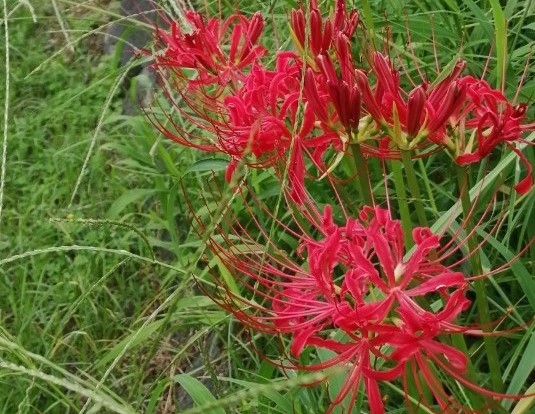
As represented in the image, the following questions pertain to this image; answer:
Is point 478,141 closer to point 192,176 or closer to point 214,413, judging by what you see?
point 214,413

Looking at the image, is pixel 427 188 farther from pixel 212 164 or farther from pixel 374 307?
pixel 374 307

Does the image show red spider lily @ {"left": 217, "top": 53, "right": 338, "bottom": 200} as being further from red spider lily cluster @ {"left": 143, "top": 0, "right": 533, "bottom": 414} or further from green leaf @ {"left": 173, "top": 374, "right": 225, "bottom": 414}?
green leaf @ {"left": 173, "top": 374, "right": 225, "bottom": 414}

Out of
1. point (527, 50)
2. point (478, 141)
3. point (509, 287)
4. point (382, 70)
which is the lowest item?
point (509, 287)

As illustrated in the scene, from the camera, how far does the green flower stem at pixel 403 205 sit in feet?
3.68

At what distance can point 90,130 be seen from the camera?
3.06 m

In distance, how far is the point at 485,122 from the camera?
1119mm

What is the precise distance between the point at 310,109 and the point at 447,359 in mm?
350

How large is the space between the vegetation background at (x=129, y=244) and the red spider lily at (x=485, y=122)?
231 millimetres

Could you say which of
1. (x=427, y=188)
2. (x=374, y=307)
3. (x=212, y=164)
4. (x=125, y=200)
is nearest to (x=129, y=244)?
(x=125, y=200)

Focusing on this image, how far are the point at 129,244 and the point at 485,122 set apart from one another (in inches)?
57.4

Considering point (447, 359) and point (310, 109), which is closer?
point (447, 359)

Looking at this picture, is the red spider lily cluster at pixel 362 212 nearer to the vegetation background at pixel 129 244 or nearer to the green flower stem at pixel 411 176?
the green flower stem at pixel 411 176

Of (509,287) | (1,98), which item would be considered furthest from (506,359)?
(1,98)

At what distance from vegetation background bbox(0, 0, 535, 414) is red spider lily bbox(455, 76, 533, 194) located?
231 millimetres
